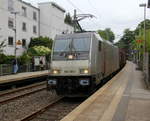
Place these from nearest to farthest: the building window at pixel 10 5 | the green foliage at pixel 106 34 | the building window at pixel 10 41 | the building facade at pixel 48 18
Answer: the building window at pixel 10 5
the building window at pixel 10 41
the building facade at pixel 48 18
the green foliage at pixel 106 34

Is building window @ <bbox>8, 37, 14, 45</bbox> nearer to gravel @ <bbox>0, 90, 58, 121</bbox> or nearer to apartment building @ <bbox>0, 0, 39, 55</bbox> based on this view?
apartment building @ <bbox>0, 0, 39, 55</bbox>

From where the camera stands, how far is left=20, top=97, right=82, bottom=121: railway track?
30.0ft

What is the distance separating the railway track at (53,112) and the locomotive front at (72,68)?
1.74 feet

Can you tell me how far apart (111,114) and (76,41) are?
5.92 m

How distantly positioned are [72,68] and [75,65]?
0.19m

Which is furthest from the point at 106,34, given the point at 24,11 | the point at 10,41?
the point at 10,41

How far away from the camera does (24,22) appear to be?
4362 cm

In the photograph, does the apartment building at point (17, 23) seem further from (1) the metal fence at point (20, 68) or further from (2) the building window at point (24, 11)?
(1) the metal fence at point (20, 68)

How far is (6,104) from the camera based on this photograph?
39.1 ft

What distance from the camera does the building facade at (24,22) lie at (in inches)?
1513

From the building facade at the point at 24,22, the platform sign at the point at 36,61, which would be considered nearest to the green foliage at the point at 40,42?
the building facade at the point at 24,22

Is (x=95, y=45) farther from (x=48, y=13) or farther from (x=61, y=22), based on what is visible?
(x=61, y=22)

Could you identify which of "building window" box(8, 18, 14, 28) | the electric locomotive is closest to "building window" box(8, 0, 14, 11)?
"building window" box(8, 18, 14, 28)

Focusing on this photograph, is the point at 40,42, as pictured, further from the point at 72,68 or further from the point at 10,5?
the point at 72,68
